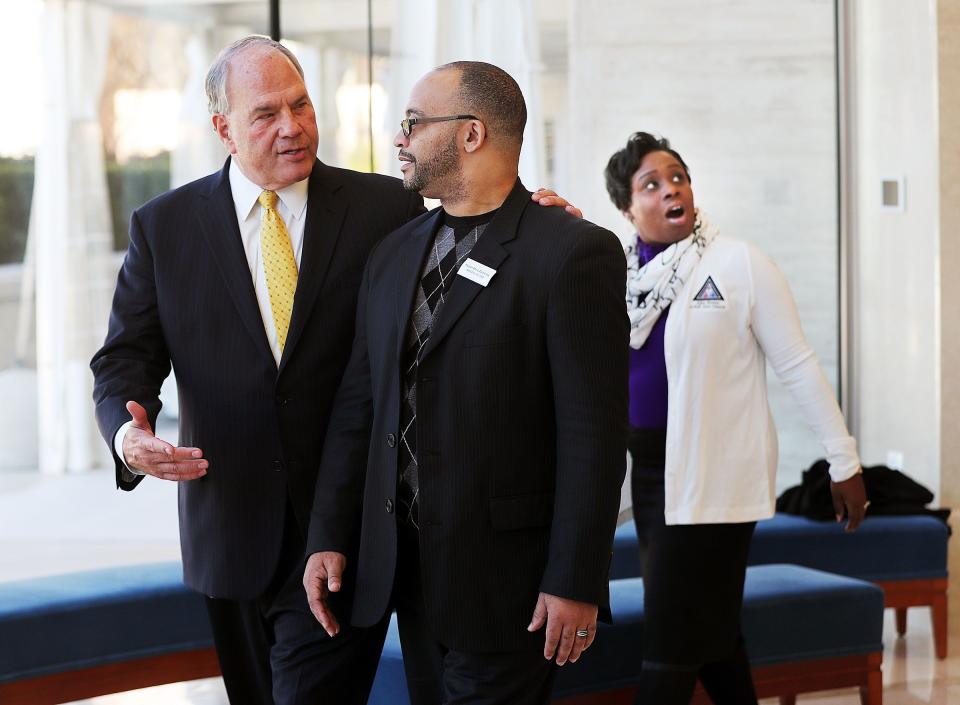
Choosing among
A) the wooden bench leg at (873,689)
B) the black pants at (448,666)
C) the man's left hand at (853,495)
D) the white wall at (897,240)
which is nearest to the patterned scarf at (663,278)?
the man's left hand at (853,495)

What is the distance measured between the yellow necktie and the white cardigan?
4.05ft

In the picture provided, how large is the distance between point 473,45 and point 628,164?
8.32 ft

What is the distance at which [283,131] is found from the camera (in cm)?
271

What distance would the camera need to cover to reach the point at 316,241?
274 centimetres

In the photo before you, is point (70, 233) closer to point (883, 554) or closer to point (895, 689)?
point (883, 554)

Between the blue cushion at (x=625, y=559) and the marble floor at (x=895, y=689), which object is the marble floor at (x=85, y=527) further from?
the blue cushion at (x=625, y=559)

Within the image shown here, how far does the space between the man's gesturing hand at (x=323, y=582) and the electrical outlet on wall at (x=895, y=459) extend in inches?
182

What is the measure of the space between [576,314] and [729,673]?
67.8 inches

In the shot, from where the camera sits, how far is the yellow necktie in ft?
8.95

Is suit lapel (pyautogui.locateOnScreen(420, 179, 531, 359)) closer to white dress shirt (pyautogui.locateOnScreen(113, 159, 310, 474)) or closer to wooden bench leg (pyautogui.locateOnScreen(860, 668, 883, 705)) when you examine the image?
white dress shirt (pyautogui.locateOnScreen(113, 159, 310, 474))

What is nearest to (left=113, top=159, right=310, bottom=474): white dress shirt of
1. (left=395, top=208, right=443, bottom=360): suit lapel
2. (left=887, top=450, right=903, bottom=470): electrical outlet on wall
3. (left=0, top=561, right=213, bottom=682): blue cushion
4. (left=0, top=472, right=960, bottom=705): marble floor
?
(left=395, top=208, right=443, bottom=360): suit lapel

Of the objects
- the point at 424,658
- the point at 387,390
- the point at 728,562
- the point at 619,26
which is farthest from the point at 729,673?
the point at 619,26

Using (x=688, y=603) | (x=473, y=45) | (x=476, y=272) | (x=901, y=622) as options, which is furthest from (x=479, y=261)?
(x=473, y=45)

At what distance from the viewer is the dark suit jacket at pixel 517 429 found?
7.36 ft
